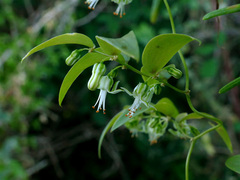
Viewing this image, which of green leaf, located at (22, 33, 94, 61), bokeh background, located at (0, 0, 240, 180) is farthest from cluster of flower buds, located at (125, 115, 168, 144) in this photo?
bokeh background, located at (0, 0, 240, 180)

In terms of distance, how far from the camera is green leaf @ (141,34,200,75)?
445mm

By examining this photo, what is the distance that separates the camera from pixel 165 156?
7.21 ft

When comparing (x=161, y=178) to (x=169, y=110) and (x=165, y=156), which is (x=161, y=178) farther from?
(x=169, y=110)

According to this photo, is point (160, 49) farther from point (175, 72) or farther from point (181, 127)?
point (181, 127)

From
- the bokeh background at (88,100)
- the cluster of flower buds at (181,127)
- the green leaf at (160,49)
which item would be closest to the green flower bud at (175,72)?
the green leaf at (160,49)

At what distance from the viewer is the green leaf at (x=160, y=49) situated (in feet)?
1.46

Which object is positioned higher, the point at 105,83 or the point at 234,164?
the point at 105,83

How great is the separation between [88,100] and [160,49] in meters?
1.55

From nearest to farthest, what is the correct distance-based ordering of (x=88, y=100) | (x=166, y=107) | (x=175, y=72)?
1. (x=175, y=72)
2. (x=166, y=107)
3. (x=88, y=100)

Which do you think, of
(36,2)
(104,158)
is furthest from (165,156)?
(36,2)

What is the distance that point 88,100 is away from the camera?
6.54ft

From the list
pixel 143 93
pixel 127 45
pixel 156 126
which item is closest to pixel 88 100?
pixel 156 126

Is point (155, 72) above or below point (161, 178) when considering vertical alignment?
above

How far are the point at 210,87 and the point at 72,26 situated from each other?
3.42 feet
